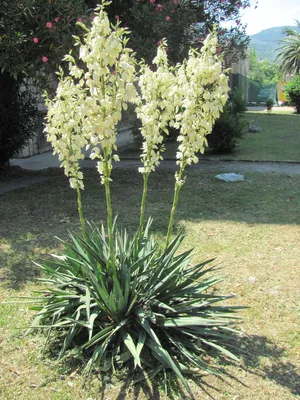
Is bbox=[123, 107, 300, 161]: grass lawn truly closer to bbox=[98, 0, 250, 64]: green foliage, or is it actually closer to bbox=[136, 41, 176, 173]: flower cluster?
bbox=[98, 0, 250, 64]: green foliage

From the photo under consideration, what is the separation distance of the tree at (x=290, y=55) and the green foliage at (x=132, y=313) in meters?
41.9

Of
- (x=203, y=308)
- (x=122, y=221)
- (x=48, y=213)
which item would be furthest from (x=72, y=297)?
(x=48, y=213)

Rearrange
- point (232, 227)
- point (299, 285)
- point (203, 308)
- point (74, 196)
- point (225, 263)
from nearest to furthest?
point (203, 308)
point (299, 285)
point (225, 263)
point (232, 227)
point (74, 196)

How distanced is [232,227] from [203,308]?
2.80 m

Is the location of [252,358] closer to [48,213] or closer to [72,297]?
[72,297]

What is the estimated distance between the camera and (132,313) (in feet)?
9.89

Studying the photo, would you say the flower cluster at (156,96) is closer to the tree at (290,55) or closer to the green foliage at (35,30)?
the green foliage at (35,30)

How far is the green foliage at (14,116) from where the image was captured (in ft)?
26.8

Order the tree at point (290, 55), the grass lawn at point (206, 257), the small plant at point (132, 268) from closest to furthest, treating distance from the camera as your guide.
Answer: the small plant at point (132, 268), the grass lawn at point (206, 257), the tree at point (290, 55)

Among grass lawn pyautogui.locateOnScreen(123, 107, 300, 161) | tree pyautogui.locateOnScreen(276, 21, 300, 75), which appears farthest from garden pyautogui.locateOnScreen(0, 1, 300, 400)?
tree pyautogui.locateOnScreen(276, 21, 300, 75)

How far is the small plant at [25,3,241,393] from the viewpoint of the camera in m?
2.65

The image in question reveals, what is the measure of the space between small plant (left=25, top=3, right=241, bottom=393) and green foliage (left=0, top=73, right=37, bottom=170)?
5556 millimetres

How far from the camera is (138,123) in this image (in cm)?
1003

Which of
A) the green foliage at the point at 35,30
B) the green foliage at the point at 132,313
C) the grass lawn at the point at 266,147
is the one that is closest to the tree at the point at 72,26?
the green foliage at the point at 35,30
